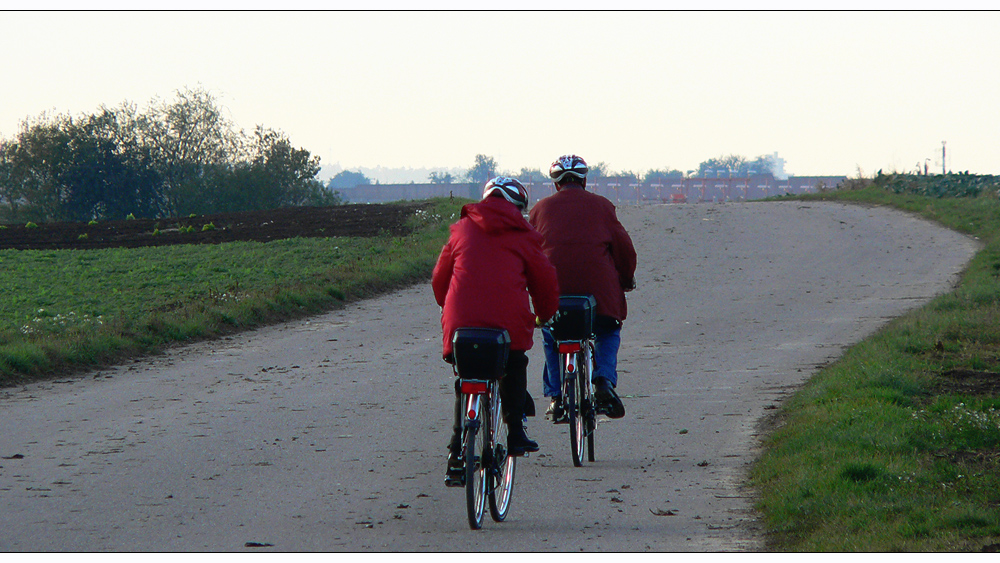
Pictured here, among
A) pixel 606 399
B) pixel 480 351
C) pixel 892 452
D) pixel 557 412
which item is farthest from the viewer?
pixel 606 399

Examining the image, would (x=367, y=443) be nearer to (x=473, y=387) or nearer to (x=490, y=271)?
(x=473, y=387)

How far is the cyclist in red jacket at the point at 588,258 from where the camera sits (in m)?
7.23

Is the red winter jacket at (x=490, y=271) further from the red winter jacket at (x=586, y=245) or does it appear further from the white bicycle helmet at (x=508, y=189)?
the red winter jacket at (x=586, y=245)

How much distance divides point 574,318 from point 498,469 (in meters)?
1.64

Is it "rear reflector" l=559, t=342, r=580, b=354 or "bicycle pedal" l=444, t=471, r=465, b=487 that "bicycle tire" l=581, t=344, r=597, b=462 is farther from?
"bicycle pedal" l=444, t=471, r=465, b=487

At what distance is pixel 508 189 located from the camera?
5.77 metres

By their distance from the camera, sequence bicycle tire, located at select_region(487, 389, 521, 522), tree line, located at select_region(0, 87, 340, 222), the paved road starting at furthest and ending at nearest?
tree line, located at select_region(0, 87, 340, 222), bicycle tire, located at select_region(487, 389, 521, 522), the paved road

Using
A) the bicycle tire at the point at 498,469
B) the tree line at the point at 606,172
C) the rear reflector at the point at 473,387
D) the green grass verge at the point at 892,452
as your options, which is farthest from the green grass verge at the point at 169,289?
the tree line at the point at 606,172

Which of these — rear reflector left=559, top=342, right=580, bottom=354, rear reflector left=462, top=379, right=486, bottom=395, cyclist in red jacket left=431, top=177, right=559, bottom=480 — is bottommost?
rear reflector left=559, top=342, right=580, bottom=354

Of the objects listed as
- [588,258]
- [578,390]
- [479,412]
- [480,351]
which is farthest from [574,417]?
[480,351]

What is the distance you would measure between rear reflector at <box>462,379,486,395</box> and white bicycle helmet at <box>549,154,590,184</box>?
8.19 ft

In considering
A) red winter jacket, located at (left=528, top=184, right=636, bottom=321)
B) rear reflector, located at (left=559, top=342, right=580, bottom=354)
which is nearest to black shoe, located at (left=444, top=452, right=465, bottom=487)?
rear reflector, located at (left=559, top=342, right=580, bottom=354)

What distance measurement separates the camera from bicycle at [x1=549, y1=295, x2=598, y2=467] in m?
7.03

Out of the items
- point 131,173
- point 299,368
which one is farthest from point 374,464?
point 131,173
